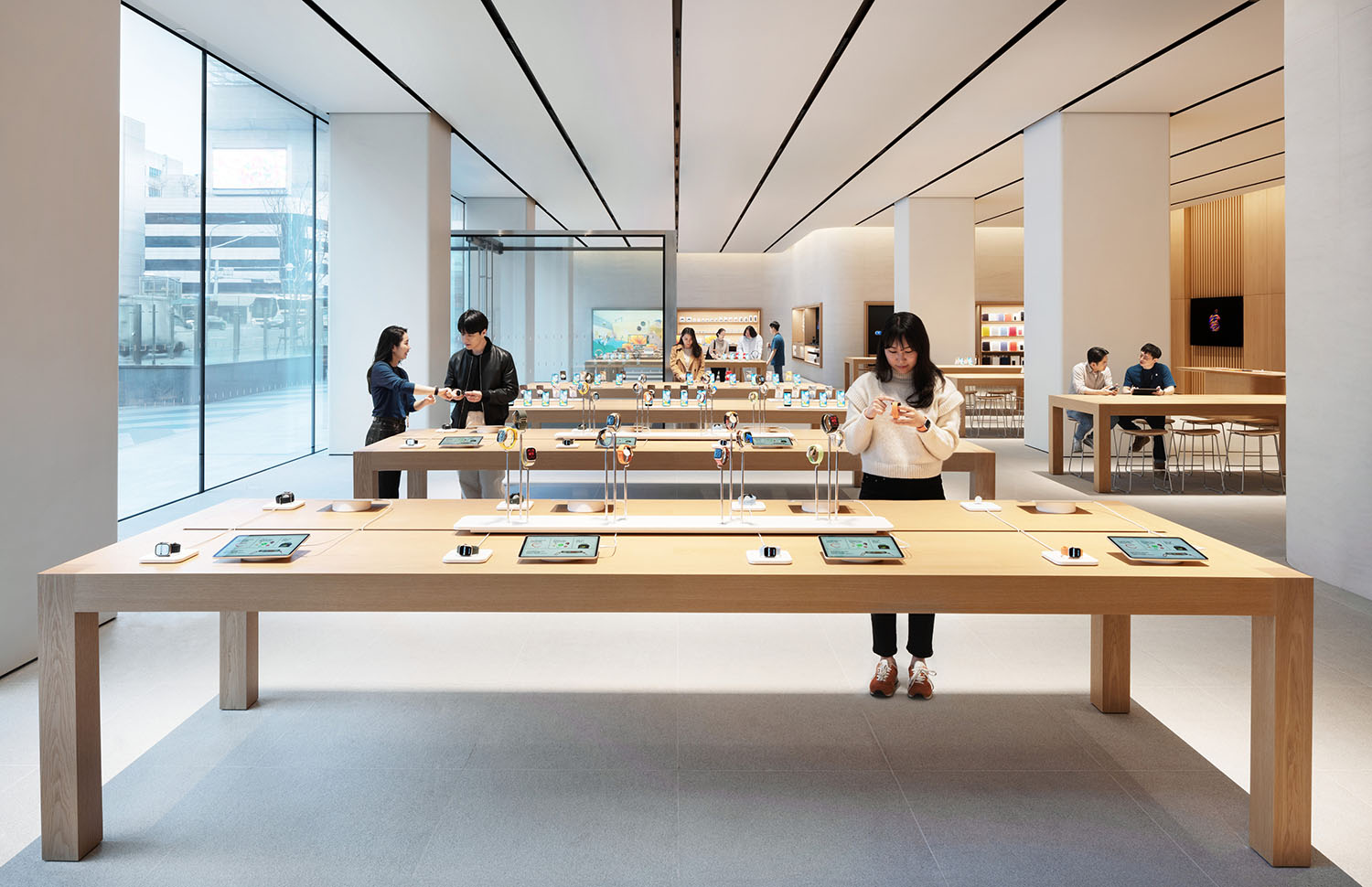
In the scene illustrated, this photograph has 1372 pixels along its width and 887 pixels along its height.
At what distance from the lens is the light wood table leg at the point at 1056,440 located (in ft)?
30.7

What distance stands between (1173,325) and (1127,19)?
12683mm

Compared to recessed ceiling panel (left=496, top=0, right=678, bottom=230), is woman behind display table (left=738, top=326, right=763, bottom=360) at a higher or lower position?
lower

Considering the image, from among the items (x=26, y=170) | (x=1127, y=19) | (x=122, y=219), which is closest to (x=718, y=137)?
(x=1127, y=19)

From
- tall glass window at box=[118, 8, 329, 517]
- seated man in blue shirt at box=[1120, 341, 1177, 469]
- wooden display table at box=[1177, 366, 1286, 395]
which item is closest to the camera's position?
tall glass window at box=[118, 8, 329, 517]

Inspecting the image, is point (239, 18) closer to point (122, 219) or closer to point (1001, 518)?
point (122, 219)

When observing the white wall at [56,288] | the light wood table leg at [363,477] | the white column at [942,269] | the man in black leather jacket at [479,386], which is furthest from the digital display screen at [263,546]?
the white column at [942,269]

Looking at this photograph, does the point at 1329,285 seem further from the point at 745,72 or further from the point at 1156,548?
the point at 745,72

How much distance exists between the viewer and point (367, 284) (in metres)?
10.0

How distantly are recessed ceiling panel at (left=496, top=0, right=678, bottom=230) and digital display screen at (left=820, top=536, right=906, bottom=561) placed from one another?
16.8 ft

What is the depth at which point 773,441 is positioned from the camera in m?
5.64

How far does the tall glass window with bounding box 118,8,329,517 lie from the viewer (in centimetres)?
716

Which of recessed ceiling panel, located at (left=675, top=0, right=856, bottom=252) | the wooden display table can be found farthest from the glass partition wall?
the wooden display table

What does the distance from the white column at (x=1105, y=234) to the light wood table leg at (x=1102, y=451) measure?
182cm

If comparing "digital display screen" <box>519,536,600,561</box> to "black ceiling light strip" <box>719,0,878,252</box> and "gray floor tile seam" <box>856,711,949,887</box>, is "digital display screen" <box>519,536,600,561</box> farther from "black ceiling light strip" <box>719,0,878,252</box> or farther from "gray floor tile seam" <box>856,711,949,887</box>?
"black ceiling light strip" <box>719,0,878,252</box>
